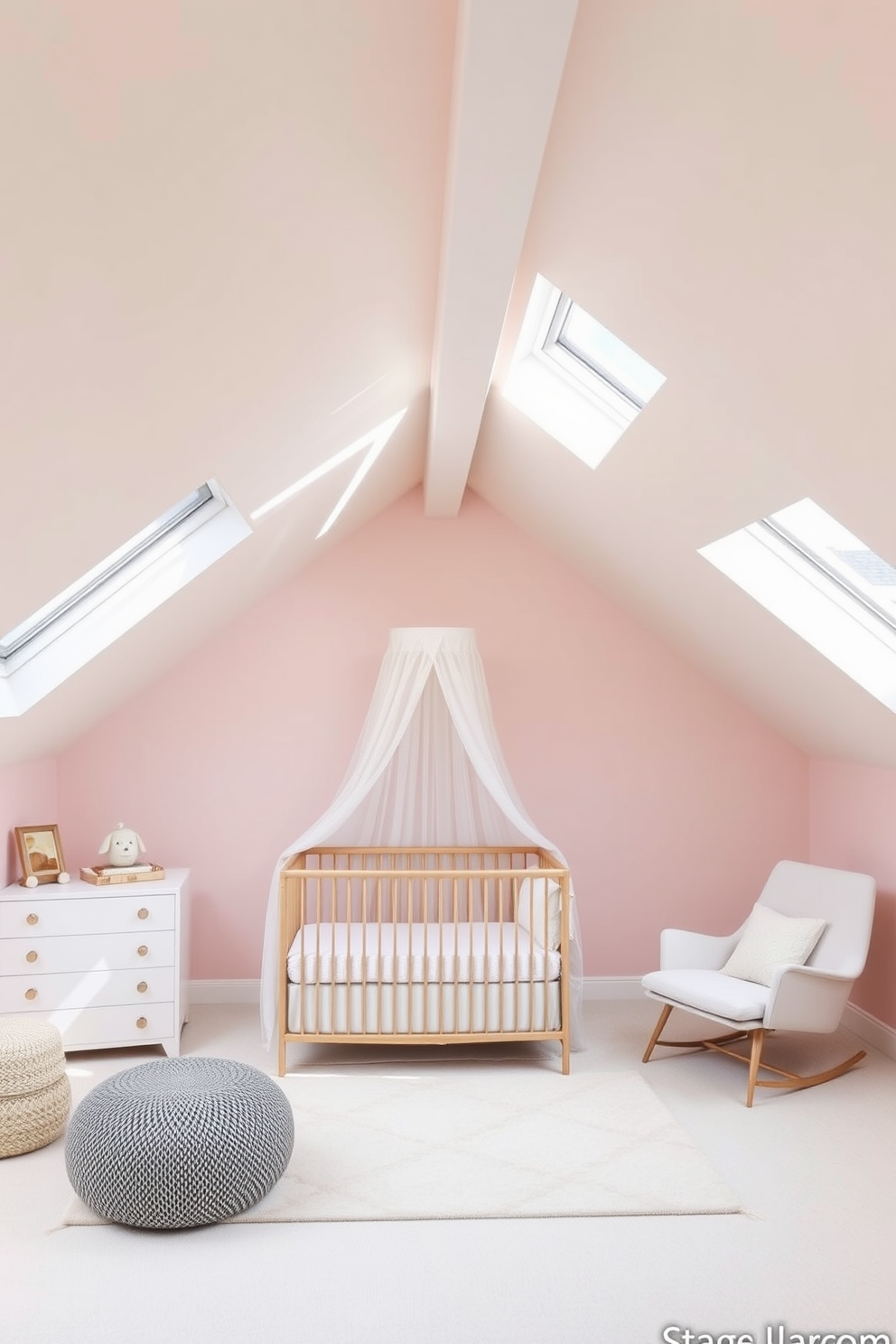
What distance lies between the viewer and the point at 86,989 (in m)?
4.45

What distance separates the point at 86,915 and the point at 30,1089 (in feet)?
3.48

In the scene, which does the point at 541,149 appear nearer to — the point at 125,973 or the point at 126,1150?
the point at 126,1150

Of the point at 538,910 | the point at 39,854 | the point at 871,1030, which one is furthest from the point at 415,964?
the point at 871,1030

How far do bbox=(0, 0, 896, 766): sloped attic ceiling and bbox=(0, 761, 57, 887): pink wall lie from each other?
1843mm

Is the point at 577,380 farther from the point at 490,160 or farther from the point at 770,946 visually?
the point at 770,946

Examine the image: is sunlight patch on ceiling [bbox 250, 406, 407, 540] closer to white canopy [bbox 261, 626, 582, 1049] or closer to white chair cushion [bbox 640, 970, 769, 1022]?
white canopy [bbox 261, 626, 582, 1049]

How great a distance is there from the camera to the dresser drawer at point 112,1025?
4.43m

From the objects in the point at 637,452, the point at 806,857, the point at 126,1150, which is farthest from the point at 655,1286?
the point at 806,857

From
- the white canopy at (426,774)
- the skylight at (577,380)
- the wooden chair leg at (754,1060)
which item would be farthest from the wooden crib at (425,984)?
the skylight at (577,380)

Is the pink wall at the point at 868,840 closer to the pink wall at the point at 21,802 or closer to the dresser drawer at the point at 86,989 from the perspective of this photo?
the dresser drawer at the point at 86,989

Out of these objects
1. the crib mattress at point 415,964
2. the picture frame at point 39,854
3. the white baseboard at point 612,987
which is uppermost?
the picture frame at point 39,854

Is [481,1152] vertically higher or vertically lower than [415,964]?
lower

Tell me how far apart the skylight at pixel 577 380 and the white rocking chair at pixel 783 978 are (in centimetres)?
214

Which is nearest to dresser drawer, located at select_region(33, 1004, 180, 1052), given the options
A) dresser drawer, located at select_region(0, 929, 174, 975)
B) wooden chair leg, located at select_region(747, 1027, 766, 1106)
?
dresser drawer, located at select_region(0, 929, 174, 975)
